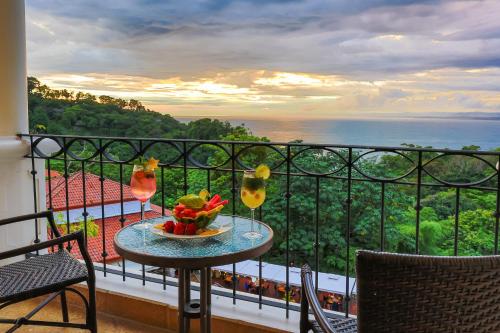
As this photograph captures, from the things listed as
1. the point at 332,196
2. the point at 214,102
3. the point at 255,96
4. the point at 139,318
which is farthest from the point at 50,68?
the point at 139,318

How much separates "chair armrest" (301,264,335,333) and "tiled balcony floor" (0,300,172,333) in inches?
48.8

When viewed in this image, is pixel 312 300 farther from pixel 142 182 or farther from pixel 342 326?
pixel 142 182

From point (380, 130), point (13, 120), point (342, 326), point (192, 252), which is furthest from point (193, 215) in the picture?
point (380, 130)

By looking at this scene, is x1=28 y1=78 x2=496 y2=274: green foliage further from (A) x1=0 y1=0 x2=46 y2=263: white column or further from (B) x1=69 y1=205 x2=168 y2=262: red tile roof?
(A) x1=0 y1=0 x2=46 y2=263: white column

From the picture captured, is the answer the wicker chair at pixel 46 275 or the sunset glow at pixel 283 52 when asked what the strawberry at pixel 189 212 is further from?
the sunset glow at pixel 283 52

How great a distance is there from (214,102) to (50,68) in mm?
5013

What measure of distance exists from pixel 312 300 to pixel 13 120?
8.02ft

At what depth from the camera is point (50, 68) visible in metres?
12.1

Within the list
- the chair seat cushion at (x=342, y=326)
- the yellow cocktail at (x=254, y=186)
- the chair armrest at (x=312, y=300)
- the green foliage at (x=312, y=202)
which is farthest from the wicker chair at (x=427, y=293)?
the green foliage at (x=312, y=202)

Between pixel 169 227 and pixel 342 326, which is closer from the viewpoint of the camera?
pixel 342 326

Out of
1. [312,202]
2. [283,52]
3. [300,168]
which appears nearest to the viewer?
[300,168]

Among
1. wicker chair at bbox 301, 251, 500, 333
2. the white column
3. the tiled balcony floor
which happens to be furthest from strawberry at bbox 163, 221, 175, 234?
the white column

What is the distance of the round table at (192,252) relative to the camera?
1384 millimetres

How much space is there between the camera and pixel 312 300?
1288mm
